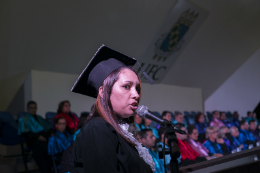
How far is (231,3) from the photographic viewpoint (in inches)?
295

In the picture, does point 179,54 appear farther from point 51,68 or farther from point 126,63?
point 126,63

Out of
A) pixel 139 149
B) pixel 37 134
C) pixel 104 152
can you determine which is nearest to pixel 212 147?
pixel 37 134

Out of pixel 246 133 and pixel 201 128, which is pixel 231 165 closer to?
pixel 201 128

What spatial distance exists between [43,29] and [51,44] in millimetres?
492

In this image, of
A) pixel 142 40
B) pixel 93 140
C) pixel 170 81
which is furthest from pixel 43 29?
pixel 170 81

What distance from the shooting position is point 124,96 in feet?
3.26

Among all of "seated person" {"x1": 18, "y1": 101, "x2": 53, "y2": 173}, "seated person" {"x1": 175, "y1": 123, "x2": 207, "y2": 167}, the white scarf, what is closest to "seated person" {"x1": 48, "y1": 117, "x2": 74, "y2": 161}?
"seated person" {"x1": 18, "y1": 101, "x2": 53, "y2": 173}

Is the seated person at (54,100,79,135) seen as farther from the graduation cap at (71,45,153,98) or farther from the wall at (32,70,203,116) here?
the graduation cap at (71,45,153,98)

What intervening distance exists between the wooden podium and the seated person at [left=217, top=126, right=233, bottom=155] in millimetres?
4031

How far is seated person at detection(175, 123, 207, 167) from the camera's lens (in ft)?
12.8

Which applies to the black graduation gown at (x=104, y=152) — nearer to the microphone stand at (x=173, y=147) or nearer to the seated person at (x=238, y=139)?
the microphone stand at (x=173, y=147)

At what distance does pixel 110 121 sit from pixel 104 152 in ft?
0.60

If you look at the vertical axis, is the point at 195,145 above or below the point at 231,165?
below

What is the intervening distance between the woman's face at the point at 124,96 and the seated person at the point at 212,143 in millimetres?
4302
